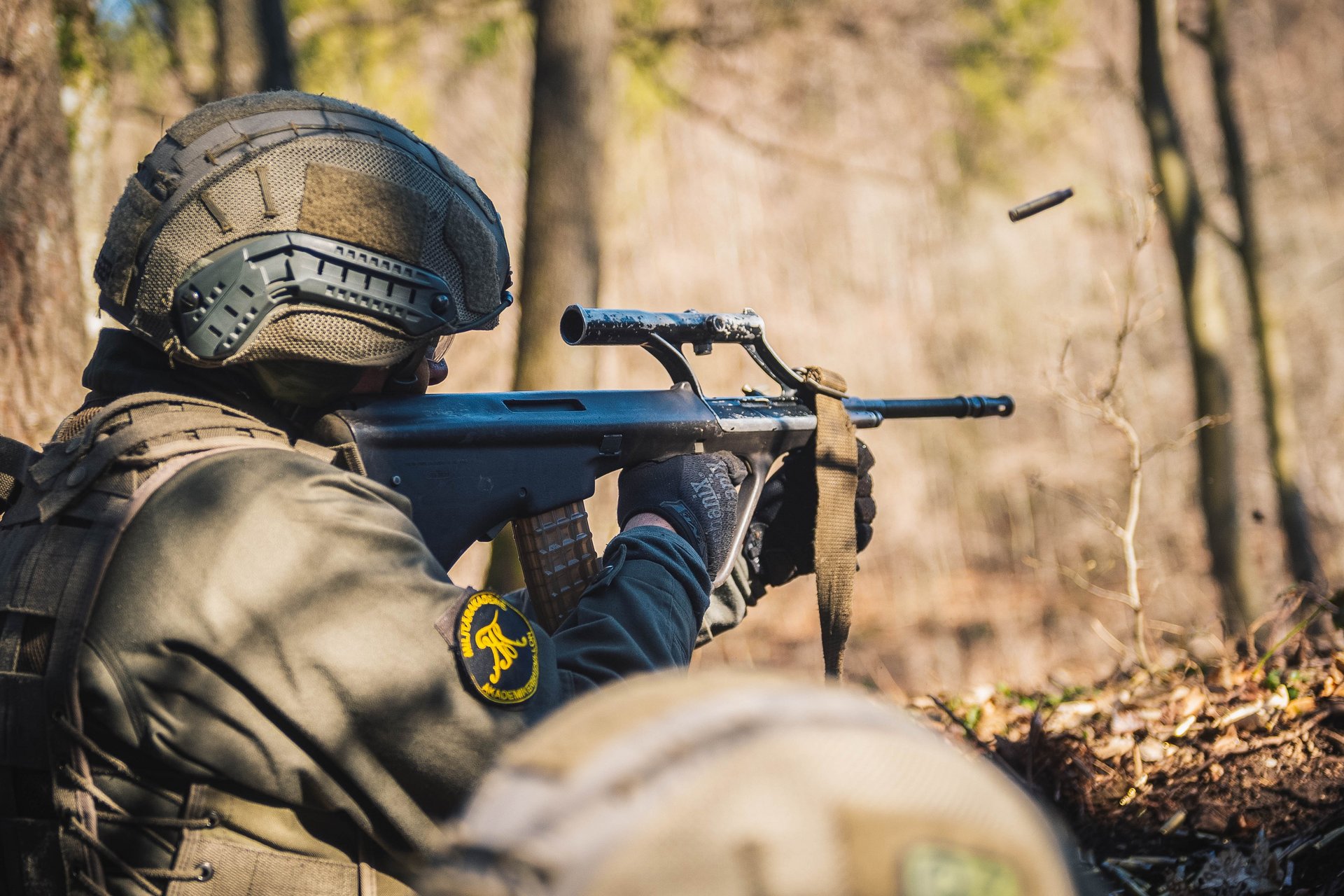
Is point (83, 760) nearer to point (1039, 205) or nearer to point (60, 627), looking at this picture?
point (60, 627)

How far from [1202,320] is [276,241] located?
5.81 metres

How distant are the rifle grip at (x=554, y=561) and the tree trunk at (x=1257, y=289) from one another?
5474mm

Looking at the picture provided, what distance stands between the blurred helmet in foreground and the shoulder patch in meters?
0.66

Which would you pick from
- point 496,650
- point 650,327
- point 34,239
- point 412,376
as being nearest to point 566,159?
point 34,239

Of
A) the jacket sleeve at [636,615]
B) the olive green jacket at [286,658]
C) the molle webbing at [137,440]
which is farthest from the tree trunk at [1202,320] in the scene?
the molle webbing at [137,440]

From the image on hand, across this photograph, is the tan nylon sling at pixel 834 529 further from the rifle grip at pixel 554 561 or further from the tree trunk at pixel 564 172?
the tree trunk at pixel 564 172

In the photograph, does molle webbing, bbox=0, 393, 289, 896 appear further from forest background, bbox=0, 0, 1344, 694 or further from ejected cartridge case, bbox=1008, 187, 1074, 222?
forest background, bbox=0, 0, 1344, 694

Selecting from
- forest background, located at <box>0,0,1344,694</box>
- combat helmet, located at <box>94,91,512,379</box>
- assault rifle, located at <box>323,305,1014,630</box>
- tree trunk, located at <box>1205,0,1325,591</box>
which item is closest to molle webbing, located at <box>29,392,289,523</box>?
combat helmet, located at <box>94,91,512,379</box>

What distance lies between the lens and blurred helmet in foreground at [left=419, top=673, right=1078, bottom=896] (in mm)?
916

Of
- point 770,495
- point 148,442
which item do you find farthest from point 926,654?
point 148,442

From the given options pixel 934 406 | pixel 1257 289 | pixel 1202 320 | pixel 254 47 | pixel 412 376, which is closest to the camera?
pixel 412 376

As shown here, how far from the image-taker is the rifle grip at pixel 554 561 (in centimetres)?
259

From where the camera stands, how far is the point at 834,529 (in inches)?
122

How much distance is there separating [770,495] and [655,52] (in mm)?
6923
